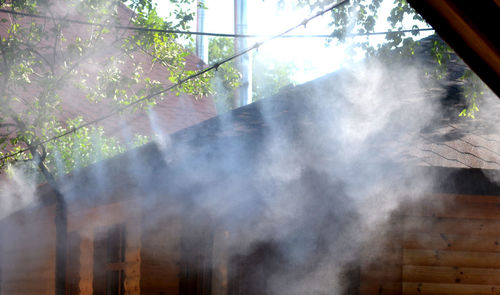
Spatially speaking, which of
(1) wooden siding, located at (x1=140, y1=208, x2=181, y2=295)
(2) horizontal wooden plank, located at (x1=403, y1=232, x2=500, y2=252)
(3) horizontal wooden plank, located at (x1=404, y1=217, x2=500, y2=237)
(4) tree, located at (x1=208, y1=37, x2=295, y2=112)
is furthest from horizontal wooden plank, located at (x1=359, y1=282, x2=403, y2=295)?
(4) tree, located at (x1=208, y1=37, x2=295, y2=112)

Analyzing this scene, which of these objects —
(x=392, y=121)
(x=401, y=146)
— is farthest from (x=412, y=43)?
(x=401, y=146)

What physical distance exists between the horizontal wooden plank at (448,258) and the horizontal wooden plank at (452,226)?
0.70 ft

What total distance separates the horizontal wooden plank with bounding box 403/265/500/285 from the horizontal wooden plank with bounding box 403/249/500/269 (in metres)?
0.04

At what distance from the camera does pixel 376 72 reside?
29.1 ft

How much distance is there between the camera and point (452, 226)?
623 cm

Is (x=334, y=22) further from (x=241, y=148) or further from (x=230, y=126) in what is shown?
(x=241, y=148)

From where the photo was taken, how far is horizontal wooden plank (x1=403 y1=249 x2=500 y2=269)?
616 centimetres

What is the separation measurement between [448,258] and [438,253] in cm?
12

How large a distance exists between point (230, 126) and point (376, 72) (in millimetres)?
2683

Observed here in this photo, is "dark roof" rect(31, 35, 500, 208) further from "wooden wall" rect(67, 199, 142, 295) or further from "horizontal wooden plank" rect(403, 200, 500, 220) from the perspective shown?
"horizontal wooden plank" rect(403, 200, 500, 220)

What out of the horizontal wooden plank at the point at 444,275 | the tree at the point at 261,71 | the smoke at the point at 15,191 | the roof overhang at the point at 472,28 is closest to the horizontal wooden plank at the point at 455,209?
the horizontal wooden plank at the point at 444,275

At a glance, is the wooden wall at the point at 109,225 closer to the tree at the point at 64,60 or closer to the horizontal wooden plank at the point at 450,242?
the tree at the point at 64,60

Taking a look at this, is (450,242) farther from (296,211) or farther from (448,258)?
(296,211)

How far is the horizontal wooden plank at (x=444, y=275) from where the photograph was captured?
6.14 meters
